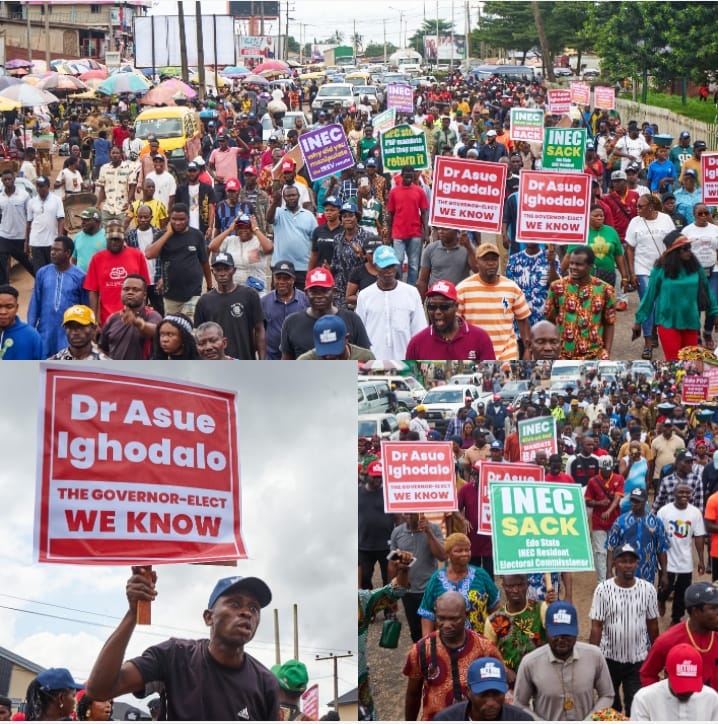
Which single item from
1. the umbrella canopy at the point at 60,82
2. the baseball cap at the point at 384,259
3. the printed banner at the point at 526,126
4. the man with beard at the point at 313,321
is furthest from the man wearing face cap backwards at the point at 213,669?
the umbrella canopy at the point at 60,82

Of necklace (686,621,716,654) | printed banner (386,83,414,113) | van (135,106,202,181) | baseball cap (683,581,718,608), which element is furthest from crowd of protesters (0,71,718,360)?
van (135,106,202,181)

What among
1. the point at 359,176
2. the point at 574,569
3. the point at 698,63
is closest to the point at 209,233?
Answer: the point at 359,176

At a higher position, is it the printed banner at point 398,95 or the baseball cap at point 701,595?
the printed banner at point 398,95

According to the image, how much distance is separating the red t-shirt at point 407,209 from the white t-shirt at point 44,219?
3.55 m

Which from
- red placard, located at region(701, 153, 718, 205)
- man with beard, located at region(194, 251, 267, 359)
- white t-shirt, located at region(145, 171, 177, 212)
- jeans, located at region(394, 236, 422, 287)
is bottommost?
man with beard, located at region(194, 251, 267, 359)

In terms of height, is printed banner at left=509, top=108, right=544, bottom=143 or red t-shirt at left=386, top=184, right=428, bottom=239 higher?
printed banner at left=509, top=108, right=544, bottom=143

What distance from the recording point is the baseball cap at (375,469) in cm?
734

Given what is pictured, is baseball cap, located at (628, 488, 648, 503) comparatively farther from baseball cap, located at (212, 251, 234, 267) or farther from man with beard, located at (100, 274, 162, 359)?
baseball cap, located at (212, 251, 234, 267)

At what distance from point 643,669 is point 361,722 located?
1484mm

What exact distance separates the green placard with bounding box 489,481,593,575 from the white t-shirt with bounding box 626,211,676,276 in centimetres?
625

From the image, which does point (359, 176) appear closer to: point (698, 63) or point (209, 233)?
point (209, 233)

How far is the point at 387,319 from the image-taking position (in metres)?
9.30

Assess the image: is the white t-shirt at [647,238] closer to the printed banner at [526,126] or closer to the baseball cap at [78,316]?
the baseball cap at [78,316]

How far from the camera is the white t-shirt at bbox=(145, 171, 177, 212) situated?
630 inches
